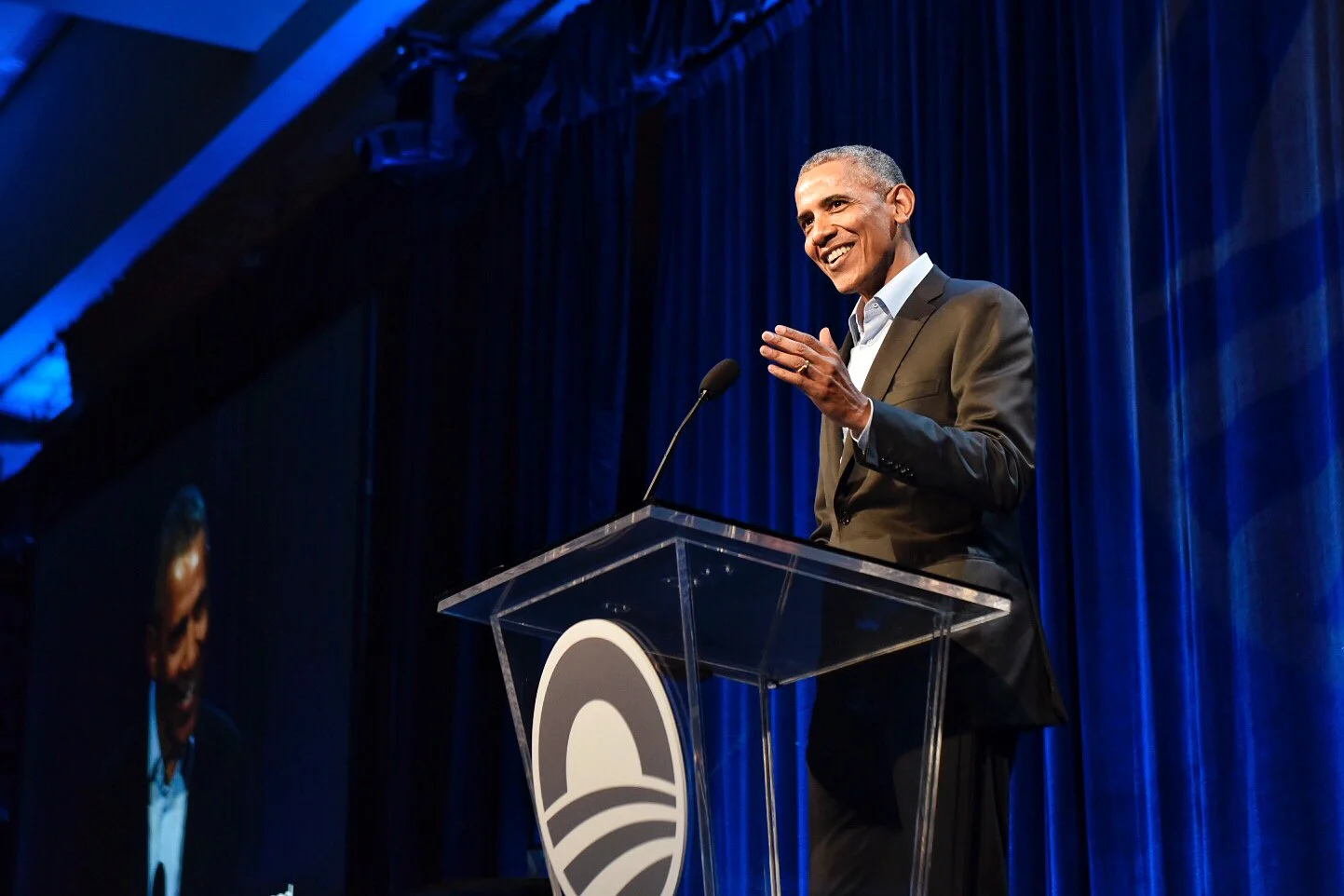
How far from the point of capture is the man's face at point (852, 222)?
7.39ft

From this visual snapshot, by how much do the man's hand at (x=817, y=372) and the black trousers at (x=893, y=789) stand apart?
0.28 m

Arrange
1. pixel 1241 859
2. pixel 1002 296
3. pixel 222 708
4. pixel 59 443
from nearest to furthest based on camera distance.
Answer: pixel 1002 296 → pixel 1241 859 → pixel 222 708 → pixel 59 443

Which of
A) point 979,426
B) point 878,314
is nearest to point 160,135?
point 878,314

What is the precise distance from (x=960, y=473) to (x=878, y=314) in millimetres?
431

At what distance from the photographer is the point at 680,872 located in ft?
5.29

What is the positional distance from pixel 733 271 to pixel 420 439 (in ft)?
4.64

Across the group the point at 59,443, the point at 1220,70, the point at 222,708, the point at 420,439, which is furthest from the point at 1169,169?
the point at 59,443

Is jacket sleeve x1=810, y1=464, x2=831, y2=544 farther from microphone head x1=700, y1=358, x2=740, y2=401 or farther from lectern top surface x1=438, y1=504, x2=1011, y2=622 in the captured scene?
lectern top surface x1=438, y1=504, x2=1011, y2=622

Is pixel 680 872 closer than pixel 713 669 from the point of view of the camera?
Yes

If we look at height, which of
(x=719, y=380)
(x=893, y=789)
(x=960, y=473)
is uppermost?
(x=719, y=380)

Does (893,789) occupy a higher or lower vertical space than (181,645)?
lower

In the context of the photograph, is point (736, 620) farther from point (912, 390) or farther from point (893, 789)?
point (912, 390)

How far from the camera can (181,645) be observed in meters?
6.17

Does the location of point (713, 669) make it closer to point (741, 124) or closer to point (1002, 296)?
point (1002, 296)
